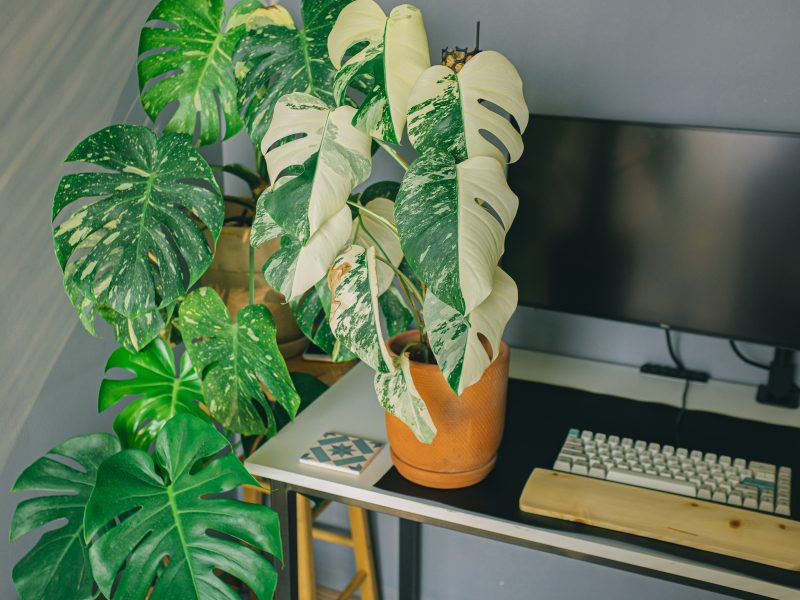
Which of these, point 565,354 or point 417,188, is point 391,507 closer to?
point 417,188

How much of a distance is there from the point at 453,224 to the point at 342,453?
0.54 m

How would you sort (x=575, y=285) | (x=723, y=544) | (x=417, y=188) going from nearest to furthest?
(x=417, y=188) < (x=723, y=544) < (x=575, y=285)

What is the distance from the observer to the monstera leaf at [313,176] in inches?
46.4

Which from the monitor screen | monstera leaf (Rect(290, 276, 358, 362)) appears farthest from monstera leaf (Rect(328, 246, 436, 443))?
the monitor screen

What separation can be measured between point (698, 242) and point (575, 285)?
244 mm

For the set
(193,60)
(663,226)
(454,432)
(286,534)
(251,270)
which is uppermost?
(193,60)

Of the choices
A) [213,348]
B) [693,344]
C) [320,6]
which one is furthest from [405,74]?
[693,344]

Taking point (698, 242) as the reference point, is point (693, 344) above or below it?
below

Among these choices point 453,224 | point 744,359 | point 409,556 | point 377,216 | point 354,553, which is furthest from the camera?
point 354,553

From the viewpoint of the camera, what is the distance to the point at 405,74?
121cm

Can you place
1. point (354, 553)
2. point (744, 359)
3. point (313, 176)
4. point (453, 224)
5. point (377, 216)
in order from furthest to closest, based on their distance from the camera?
1. point (354, 553)
2. point (744, 359)
3. point (377, 216)
4. point (313, 176)
5. point (453, 224)

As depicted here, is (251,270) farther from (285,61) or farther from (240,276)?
(285,61)

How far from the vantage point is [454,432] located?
1.32 metres

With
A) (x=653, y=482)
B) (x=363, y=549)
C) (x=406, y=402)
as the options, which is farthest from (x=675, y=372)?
(x=363, y=549)
